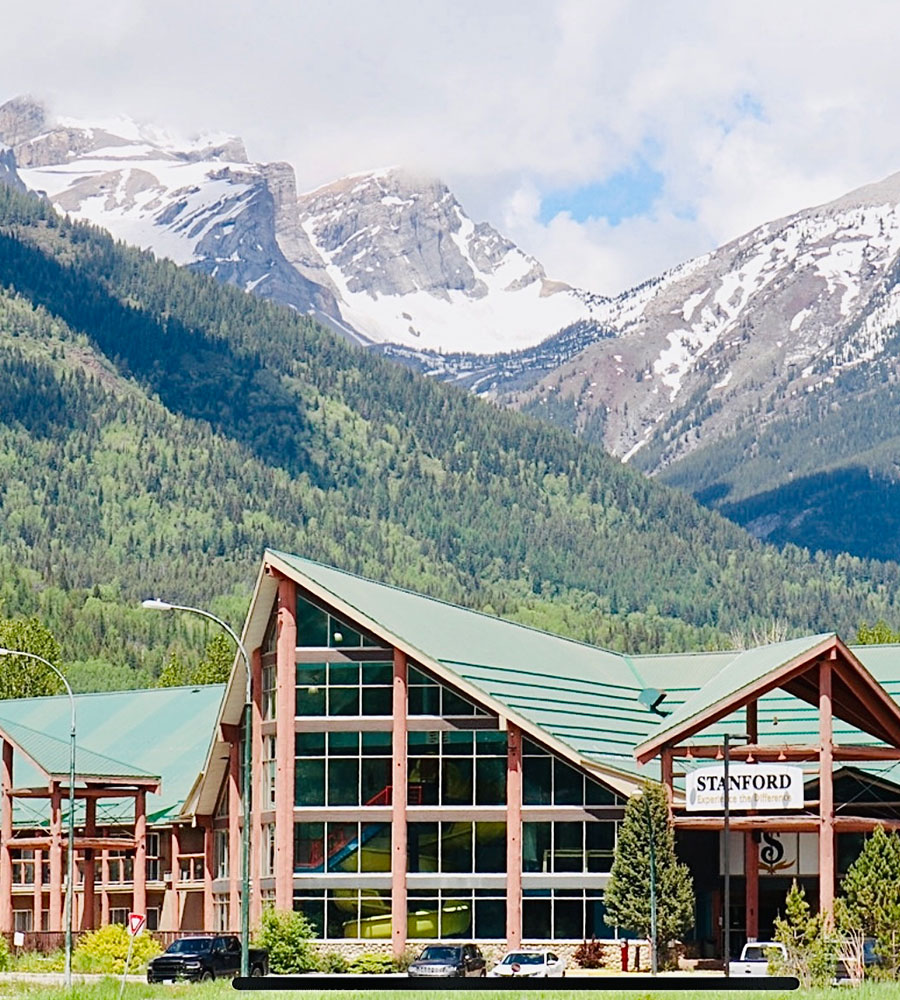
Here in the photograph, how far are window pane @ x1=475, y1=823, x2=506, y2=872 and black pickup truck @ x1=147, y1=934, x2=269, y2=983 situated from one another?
1329 centimetres

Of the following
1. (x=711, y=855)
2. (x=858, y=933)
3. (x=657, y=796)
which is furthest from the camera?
(x=711, y=855)

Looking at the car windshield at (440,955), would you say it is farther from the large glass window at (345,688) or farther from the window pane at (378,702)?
the large glass window at (345,688)

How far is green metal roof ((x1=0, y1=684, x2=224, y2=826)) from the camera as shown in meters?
101

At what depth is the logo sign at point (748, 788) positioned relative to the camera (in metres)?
80.8

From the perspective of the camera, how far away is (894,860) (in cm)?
7631

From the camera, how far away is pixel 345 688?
295ft

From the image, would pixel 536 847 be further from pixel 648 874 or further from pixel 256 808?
pixel 256 808

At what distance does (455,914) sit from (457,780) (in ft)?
17.3

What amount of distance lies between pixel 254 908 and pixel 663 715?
20.5 metres

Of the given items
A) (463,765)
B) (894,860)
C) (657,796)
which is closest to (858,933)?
(894,860)

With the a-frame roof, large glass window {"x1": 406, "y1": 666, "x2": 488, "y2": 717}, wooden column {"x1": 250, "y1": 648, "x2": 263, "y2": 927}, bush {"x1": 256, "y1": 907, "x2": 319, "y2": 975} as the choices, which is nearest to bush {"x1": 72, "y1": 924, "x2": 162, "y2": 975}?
bush {"x1": 256, "y1": 907, "x2": 319, "y2": 975}

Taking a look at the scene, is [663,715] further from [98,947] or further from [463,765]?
[98,947]

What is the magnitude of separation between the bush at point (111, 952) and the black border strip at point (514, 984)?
51.9ft

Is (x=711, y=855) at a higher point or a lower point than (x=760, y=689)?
lower
